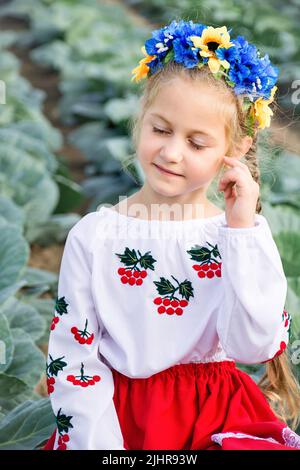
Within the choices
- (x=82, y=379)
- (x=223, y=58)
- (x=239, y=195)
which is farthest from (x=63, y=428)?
(x=223, y=58)

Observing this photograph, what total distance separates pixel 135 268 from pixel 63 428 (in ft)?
1.34

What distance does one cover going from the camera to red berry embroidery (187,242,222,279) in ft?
6.59

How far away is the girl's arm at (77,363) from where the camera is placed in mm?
1979

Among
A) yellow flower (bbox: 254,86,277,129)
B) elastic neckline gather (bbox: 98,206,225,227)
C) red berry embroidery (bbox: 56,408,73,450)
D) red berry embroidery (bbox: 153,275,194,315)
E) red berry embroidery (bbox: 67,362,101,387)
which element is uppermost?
yellow flower (bbox: 254,86,277,129)

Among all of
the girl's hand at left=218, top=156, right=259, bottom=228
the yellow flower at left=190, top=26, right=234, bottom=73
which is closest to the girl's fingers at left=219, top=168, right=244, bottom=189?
the girl's hand at left=218, top=156, right=259, bottom=228

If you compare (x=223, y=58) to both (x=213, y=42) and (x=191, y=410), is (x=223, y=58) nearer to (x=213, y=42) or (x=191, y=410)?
(x=213, y=42)

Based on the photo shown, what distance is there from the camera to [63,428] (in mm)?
1998

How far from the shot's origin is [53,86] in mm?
7988

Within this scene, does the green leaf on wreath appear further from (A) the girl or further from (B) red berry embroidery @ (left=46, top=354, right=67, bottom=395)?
(B) red berry embroidery @ (left=46, top=354, right=67, bottom=395)

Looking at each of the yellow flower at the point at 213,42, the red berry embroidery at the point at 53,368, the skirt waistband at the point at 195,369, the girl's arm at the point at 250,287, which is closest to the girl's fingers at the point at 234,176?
the girl's arm at the point at 250,287

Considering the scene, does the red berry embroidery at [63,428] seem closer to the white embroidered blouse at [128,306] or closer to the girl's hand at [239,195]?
the white embroidered blouse at [128,306]

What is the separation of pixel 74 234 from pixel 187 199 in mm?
282

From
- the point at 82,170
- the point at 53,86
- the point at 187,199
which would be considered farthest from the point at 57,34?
the point at 187,199
